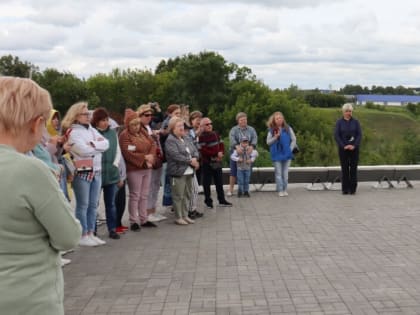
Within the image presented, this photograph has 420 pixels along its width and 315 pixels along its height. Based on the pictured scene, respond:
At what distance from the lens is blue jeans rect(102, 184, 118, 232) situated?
759 cm

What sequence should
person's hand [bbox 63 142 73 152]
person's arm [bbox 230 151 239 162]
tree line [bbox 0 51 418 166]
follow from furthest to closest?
tree line [bbox 0 51 418 166], person's arm [bbox 230 151 239 162], person's hand [bbox 63 142 73 152]

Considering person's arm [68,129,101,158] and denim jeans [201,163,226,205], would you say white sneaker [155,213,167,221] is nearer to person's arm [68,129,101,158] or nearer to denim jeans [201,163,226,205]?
denim jeans [201,163,226,205]

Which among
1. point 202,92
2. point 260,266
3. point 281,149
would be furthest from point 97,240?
point 202,92

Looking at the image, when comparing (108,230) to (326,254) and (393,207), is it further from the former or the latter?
(393,207)

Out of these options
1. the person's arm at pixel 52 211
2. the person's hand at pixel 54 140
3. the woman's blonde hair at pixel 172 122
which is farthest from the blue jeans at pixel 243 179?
the person's arm at pixel 52 211

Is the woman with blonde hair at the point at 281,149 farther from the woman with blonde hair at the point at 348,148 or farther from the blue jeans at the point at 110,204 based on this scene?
the blue jeans at the point at 110,204

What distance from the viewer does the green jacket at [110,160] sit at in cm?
747

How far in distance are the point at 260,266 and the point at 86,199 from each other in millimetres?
2371

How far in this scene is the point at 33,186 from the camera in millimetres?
1939

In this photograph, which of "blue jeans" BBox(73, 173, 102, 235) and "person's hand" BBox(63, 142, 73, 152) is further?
"blue jeans" BBox(73, 173, 102, 235)

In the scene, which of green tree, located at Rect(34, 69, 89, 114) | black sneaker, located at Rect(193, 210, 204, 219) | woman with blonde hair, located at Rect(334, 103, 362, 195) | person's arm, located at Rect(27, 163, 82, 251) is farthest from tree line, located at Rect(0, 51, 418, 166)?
person's arm, located at Rect(27, 163, 82, 251)

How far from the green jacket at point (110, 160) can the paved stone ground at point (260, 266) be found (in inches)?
33.3

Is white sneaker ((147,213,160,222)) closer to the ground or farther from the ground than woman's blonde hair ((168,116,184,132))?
closer to the ground

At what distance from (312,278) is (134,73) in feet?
238
